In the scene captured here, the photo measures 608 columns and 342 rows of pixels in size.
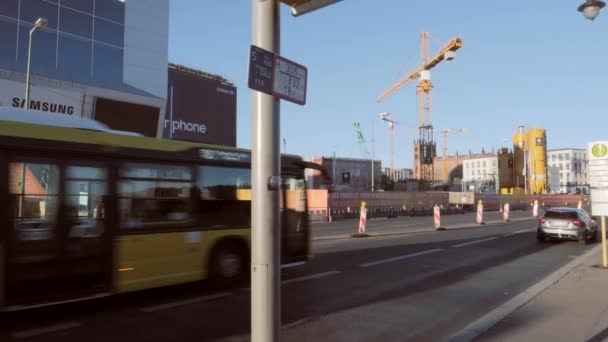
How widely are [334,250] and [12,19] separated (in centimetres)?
3165

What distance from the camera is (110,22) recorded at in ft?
135

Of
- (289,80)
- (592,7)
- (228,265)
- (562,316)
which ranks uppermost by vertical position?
(592,7)

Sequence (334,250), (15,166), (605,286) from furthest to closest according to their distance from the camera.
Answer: (334,250) < (605,286) < (15,166)

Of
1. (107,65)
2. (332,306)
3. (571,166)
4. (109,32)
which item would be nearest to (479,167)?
(571,166)

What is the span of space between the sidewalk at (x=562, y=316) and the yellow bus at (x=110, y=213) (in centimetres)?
502

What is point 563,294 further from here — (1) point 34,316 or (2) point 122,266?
(1) point 34,316

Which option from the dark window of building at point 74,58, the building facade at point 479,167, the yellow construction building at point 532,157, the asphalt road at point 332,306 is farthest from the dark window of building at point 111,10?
the building facade at point 479,167

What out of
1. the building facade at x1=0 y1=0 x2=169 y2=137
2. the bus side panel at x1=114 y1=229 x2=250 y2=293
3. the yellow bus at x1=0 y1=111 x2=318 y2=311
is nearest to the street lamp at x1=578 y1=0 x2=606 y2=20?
the yellow bus at x1=0 y1=111 x2=318 y2=311

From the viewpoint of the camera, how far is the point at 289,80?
3.54 meters

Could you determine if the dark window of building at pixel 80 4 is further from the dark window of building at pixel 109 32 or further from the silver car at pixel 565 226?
the silver car at pixel 565 226

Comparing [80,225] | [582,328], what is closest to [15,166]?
[80,225]

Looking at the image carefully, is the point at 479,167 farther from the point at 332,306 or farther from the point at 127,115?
the point at 332,306

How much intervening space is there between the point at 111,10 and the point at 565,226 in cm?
3846

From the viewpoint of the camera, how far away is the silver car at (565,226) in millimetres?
18453
